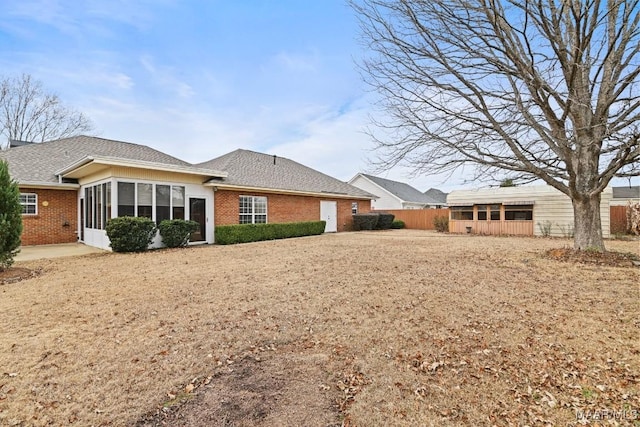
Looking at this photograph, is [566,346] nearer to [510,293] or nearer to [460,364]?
[460,364]

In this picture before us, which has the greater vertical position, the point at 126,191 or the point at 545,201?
the point at 126,191

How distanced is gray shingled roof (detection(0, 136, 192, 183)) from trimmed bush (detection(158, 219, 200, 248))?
→ 12.8 feet

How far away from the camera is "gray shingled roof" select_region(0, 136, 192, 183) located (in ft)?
42.2

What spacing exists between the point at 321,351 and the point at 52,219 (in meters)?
14.9

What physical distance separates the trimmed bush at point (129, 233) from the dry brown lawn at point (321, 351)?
13.3ft

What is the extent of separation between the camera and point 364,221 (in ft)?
74.0

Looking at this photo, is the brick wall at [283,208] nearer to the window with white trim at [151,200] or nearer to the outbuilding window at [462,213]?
the window with white trim at [151,200]

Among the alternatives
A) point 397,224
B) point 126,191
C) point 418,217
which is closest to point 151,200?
point 126,191

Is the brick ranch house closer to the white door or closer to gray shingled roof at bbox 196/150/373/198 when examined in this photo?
gray shingled roof at bbox 196/150/373/198

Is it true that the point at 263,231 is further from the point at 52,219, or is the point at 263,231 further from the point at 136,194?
the point at 52,219

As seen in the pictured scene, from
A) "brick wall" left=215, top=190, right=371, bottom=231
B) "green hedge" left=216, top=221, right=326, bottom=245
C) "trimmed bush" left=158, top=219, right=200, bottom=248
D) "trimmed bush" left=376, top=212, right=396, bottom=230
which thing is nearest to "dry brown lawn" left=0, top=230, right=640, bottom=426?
"trimmed bush" left=158, top=219, right=200, bottom=248

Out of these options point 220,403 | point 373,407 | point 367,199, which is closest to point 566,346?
point 373,407

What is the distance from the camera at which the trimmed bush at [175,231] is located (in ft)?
38.3

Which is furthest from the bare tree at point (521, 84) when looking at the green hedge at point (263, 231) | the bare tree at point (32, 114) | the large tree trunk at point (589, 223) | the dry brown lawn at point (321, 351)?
the bare tree at point (32, 114)
